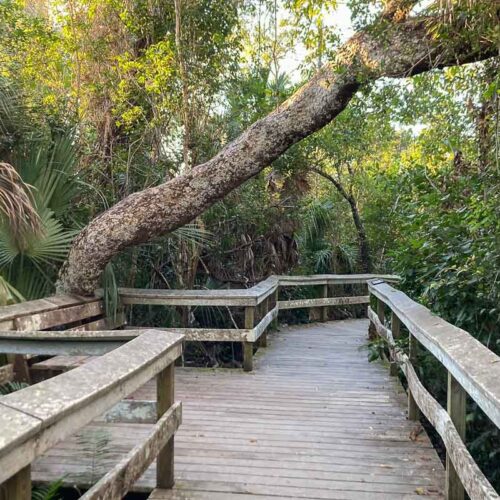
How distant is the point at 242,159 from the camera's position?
555 cm

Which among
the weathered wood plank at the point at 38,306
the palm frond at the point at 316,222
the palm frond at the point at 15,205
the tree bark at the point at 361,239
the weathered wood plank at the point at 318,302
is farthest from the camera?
the tree bark at the point at 361,239

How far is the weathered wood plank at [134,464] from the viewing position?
1.97 metres

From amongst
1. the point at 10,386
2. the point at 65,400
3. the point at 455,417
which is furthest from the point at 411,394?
the point at 65,400

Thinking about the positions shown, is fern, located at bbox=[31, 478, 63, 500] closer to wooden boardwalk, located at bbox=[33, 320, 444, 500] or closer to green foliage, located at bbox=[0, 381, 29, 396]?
wooden boardwalk, located at bbox=[33, 320, 444, 500]

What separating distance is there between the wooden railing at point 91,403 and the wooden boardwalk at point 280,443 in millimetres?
512

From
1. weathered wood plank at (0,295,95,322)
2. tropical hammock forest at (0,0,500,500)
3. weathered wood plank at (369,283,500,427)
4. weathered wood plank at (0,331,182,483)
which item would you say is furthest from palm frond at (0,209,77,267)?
weathered wood plank at (369,283,500,427)

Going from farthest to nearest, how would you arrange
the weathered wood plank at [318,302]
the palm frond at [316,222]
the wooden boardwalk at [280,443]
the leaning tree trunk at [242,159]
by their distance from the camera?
the palm frond at [316,222] < the weathered wood plank at [318,302] < the leaning tree trunk at [242,159] < the wooden boardwalk at [280,443]

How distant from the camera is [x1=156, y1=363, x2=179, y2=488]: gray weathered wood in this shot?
9.30 ft

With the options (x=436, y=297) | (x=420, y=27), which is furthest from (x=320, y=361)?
(x=420, y=27)

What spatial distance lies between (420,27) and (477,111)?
0.95m

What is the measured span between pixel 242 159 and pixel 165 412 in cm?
327

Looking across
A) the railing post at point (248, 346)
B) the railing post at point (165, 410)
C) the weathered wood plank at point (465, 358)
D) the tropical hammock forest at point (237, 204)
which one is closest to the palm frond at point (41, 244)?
the tropical hammock forest at point (237, 204)

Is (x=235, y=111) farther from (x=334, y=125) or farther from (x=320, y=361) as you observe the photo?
(x=320, y=361)

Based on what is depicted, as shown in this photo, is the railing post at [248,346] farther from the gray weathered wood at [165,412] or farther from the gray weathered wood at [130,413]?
the gray weathered wood at [130,413]
